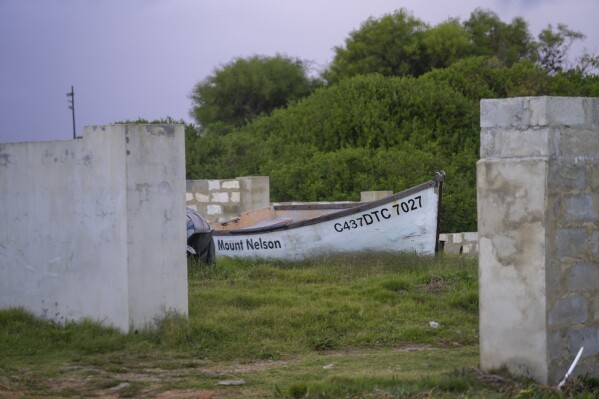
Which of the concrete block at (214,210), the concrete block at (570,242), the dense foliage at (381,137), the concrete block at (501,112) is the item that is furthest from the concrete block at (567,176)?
the dense foliage at (381,137)

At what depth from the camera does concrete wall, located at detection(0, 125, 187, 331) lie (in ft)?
32.6

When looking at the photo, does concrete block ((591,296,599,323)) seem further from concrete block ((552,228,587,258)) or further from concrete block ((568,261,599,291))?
concrete block ((552,228,587,258))

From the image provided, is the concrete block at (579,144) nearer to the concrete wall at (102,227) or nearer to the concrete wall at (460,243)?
the concrete wall at (102,227)

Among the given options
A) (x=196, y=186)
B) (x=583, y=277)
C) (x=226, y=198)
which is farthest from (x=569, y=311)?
(x=226, y=198)

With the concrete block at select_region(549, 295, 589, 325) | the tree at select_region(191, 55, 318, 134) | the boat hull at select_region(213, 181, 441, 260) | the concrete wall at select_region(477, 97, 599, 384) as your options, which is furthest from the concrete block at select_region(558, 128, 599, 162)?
the tree at select_region(191, 55, 318, 134)

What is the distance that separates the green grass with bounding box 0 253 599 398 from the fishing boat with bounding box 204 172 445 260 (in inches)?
112

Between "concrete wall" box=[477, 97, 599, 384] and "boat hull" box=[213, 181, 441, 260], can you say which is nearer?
"concrete wall" box=[477, 97, 599, 384]

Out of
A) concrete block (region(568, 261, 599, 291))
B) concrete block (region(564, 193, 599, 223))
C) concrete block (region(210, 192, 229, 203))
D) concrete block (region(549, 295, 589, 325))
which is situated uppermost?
concrete block (region(210, 192, 229, 203))

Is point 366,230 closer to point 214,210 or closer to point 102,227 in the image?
point 214,210

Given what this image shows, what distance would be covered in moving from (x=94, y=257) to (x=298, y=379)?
3218mm

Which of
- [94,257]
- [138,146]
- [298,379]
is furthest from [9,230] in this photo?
[298,379]

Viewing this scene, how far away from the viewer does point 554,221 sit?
759cm

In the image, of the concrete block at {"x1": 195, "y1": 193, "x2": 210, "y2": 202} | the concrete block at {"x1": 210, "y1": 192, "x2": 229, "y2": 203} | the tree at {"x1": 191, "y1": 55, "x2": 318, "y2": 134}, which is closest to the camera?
the concrete block at {"x1": 195, "y1": 193, "x2": 210, "y2": 202}

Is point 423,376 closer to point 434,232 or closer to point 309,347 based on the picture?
point 309,347
